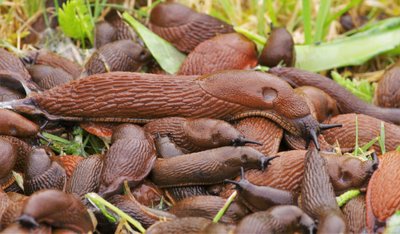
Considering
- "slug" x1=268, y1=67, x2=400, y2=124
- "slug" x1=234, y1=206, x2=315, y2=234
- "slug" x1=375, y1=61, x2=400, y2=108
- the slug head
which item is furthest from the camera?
"slug" x1=375, y1=61, x2=400, y2=108

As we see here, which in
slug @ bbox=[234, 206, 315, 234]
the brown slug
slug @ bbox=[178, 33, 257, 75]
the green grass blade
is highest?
the green grass blade

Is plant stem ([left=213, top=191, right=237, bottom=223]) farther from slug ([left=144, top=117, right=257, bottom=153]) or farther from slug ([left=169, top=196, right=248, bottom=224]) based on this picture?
slug ([left=144, top=117, right=257, bottom=153])

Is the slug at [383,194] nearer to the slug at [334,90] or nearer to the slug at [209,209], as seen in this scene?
the slug at [209,209]

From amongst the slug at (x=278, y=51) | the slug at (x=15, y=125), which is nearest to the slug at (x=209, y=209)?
the slug at (x=15, y=125)

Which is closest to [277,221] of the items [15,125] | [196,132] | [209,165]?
[209,165]

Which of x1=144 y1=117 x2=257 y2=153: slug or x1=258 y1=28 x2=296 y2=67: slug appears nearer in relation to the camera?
x1=144 y1=117 x2=257 y2=153: slug

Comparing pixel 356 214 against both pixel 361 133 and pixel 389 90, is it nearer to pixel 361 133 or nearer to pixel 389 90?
pixel 361 133

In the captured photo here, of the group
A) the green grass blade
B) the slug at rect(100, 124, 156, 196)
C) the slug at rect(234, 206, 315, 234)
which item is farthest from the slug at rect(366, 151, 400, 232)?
the green grass blade
